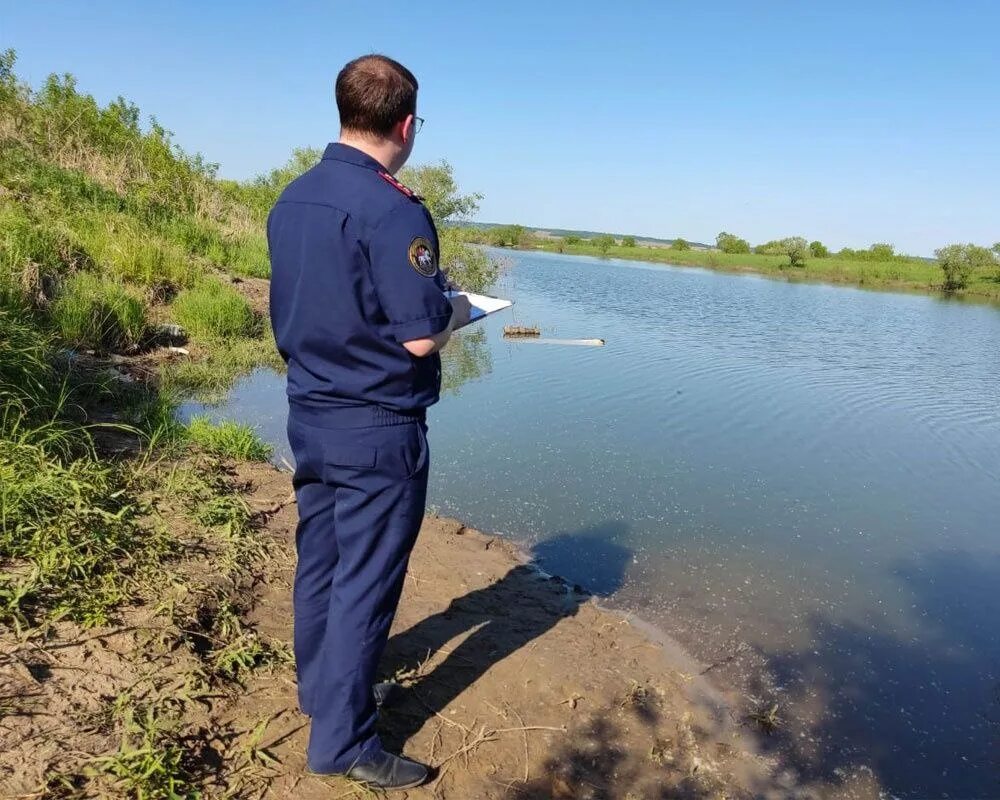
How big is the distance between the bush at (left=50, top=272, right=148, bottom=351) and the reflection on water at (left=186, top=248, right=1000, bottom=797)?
144cm

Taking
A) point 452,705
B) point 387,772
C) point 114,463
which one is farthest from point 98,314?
point 387,772

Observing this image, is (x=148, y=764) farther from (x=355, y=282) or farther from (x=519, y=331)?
(x=519, y=331)

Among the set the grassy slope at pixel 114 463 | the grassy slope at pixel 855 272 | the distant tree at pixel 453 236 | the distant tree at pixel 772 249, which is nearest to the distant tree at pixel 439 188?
the distant tree at pixel 453 236

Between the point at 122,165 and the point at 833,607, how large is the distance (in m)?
15.0

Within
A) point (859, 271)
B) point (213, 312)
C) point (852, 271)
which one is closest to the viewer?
point (213, 312)

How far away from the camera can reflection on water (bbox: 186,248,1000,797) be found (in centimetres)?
344

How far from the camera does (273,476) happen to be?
15.6 ft

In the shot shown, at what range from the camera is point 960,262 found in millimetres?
43125

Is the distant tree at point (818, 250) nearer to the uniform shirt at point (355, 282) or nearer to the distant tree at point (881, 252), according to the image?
the distant tree at point (881, 252)

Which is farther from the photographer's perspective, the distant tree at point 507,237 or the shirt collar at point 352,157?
the distant tree at point 507,237

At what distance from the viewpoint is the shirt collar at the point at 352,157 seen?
1876mm

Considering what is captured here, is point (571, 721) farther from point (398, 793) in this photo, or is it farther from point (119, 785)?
point (119, 785)

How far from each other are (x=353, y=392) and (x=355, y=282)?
0.31 metres

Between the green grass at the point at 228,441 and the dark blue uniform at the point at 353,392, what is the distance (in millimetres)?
3026
